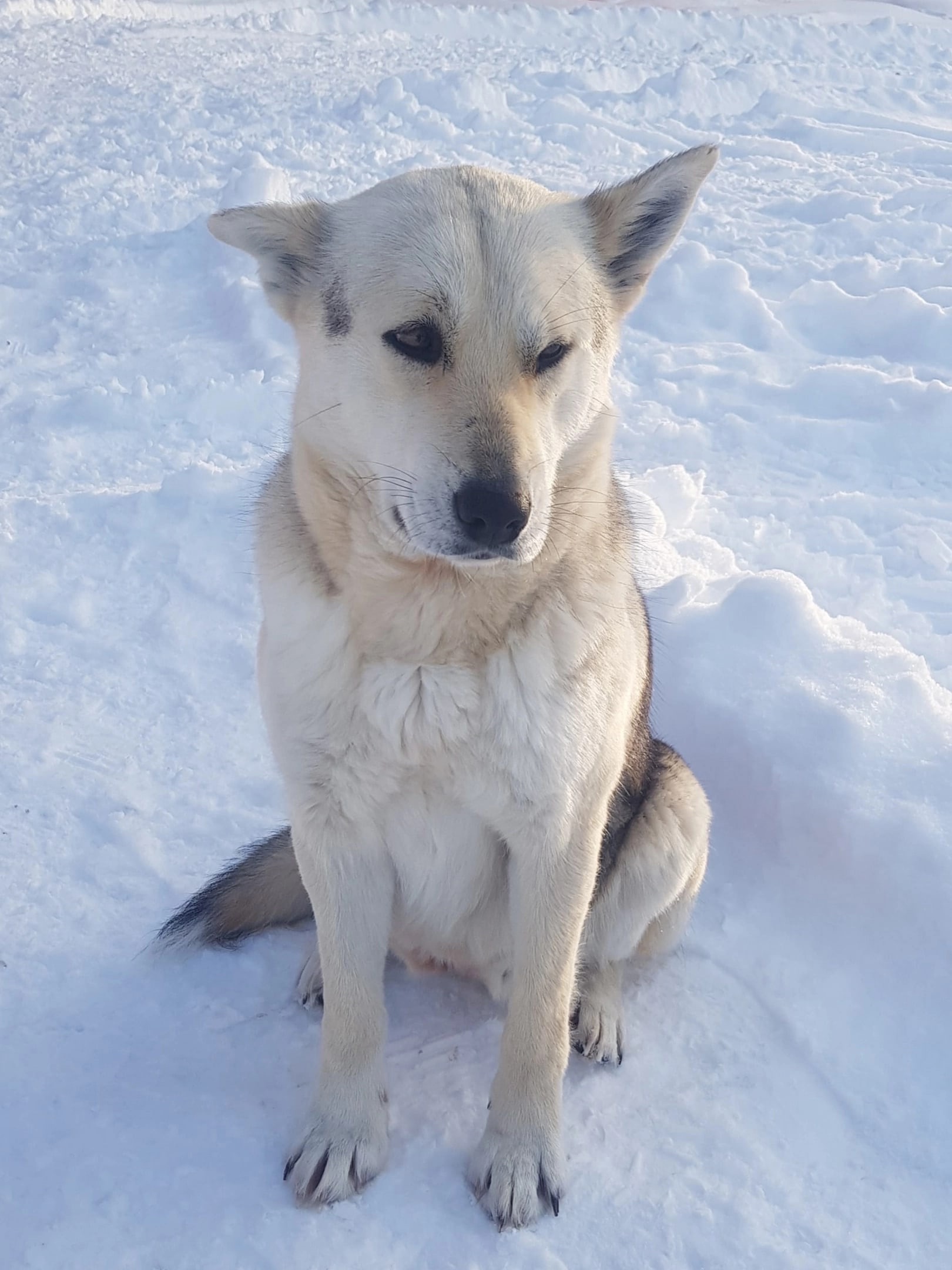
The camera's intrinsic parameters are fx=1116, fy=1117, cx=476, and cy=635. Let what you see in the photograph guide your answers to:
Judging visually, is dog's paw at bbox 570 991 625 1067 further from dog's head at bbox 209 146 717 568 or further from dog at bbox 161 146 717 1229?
dog's head at bbox 209 146 717 568

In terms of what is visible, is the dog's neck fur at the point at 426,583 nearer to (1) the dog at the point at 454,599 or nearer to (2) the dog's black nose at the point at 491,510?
(1) the dog at the point at 454,599

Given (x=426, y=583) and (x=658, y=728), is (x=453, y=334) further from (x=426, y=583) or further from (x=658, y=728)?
(x=658, y=728)

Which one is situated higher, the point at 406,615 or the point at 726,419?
the point at 406,615

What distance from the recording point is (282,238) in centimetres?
238

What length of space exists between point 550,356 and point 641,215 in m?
0.51

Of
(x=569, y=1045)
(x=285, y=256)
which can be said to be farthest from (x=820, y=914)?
(x=285, y=256)

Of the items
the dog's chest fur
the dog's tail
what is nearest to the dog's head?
the dog's chest fur

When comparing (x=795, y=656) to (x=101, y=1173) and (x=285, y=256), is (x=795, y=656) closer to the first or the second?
(x=285, y=256)

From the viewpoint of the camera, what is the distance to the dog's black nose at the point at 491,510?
199 cm

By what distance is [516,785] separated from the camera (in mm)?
2201

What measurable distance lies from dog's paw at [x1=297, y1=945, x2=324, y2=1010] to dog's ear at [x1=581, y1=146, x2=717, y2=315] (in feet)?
5.73

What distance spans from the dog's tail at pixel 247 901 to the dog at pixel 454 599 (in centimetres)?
52

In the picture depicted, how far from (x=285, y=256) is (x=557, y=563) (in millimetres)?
888

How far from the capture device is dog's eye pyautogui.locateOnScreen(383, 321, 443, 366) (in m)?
2.14
